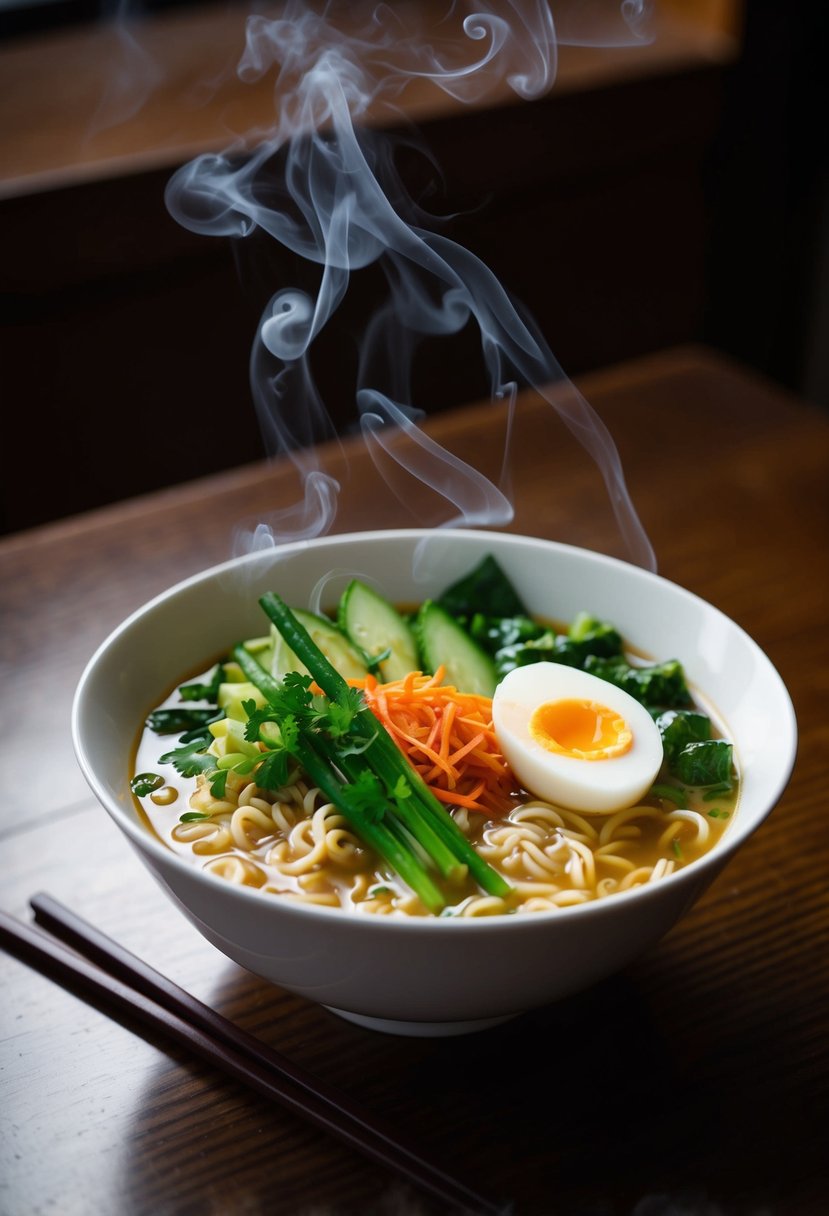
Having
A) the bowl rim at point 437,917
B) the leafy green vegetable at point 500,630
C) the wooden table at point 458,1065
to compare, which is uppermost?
the bowl rim at point 437,917

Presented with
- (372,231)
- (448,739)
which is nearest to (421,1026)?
(448,739)

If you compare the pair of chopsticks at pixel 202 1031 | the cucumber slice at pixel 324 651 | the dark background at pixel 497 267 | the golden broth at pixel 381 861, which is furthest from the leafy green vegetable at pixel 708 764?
the dark background at pixel 497 267

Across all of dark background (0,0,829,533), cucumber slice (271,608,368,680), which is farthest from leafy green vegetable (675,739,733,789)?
dark background (0,0,829,533)

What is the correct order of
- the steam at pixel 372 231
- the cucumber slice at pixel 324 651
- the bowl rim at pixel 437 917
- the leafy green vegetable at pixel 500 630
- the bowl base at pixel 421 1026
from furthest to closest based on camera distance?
the steam at pixel 372 231, the leafy green vegetable at pixel 500 630, the cucumber slice at pixel 324 651, the bowl base at pixel 421 1026, the bowl rim at pixel 437 917

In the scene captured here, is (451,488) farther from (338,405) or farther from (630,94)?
(630,94)

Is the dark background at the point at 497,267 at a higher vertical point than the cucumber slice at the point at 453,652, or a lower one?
lower

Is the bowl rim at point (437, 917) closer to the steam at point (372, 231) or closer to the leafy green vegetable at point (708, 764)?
the leafy green vegetable at point (708, 764)
